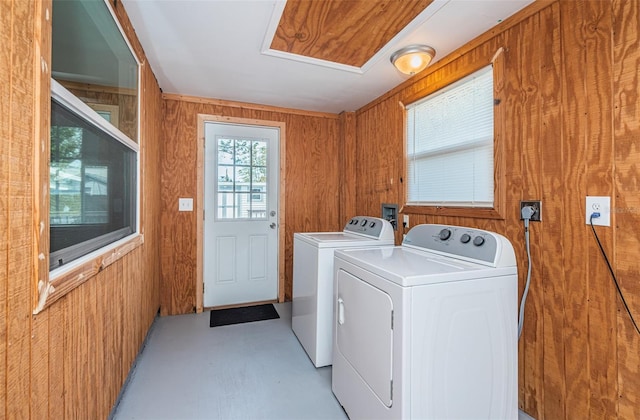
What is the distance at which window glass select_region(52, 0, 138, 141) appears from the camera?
1.02 metres

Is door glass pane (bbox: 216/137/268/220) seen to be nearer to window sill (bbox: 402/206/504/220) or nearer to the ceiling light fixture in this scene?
window sill (bbox: 402/206/504/220)

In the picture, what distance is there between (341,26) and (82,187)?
5.46 ft

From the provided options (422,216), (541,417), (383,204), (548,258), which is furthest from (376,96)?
(541,417)

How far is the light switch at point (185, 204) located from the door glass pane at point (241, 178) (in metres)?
0.27

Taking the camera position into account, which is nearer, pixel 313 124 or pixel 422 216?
pixel 422 216

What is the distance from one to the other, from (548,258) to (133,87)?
2642 millimetres

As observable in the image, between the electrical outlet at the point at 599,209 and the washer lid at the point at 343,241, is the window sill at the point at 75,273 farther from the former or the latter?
the electrical outlet at the point at 599,209

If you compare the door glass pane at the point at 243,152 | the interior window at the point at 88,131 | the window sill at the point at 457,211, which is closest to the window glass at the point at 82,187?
the interior window at the point at 88,131

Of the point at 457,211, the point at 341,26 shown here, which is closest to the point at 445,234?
the point at 457,211

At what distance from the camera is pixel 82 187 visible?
1.21m

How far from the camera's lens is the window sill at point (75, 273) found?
2.82ft

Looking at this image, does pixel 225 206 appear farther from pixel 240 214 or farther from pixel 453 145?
pixel 453 145

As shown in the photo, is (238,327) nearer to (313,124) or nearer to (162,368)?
(162,368)

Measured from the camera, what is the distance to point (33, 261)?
2.67ft
